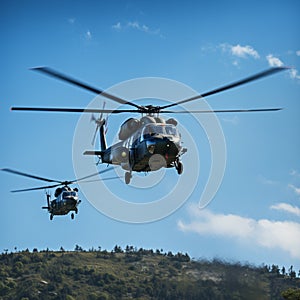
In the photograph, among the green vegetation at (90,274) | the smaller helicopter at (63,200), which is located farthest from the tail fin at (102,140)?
the green vegetation at (90,274)

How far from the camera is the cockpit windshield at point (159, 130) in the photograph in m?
23.2

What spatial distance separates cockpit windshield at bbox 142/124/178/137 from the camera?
23.2m

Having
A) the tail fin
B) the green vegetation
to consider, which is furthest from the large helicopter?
the green vegetation

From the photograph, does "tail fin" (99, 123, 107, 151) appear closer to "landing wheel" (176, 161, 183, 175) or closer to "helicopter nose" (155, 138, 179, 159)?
"landing wheel" (176, 161, 183, 175)

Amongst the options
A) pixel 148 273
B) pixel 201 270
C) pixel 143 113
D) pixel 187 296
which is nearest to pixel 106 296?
pixel 148 273

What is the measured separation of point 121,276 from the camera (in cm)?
15738

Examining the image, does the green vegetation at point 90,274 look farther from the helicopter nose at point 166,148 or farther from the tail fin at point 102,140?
the helicopter nose at point 166,148

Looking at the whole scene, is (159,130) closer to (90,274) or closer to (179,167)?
(179,167)

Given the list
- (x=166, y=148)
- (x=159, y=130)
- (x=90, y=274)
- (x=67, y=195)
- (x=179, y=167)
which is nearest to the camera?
(x=166, y=148)

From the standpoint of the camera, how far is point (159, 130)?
2327 centimetres

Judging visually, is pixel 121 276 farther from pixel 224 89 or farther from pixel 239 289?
pixel 224 89

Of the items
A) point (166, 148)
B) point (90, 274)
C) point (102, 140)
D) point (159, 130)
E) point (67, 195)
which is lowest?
point (90, 274)

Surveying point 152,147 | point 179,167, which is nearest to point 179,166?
point 179,167

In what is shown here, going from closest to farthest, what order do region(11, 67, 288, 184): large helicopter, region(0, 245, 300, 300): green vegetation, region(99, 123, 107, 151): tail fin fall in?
1. region(11, 67, 288, 184): large helicopter
2. region(99, 123, 107, 151): tail fin
3. region(0, 245, 300, 300): green vegetation
